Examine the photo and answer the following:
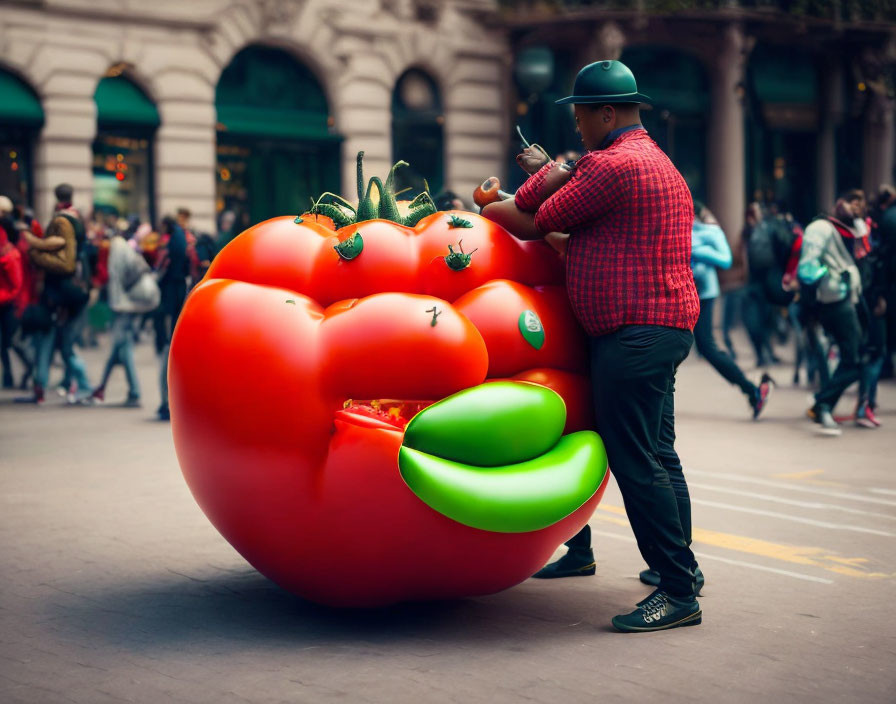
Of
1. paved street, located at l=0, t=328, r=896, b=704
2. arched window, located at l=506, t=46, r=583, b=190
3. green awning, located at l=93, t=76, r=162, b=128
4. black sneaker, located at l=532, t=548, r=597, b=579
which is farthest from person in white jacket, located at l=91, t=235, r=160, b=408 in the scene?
arched window, located at l=506, t=46, r=583, b=190

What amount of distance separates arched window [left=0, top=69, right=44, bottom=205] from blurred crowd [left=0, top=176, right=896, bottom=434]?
5.51 m

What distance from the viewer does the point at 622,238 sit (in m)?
5.00

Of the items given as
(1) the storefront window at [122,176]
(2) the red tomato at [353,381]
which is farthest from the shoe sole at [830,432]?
(1) the storefront window at [122,176]

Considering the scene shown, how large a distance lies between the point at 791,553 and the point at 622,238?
247cm

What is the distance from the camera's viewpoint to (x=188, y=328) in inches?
200

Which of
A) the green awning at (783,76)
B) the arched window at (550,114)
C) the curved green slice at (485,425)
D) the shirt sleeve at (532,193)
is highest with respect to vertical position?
the green awning at (783,76)

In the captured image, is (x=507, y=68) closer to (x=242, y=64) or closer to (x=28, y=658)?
(x=242, y=64)

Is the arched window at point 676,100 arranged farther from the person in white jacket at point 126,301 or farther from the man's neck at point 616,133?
the man's neck at point 616,133

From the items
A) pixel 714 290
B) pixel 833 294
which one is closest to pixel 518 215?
pixel 833 294

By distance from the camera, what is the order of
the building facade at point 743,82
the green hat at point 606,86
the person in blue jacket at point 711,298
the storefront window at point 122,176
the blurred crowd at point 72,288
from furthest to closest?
the building facade at point 743,82, the storefront window at point 122,176, the blurred crowd at point 72,288, the person in blue jacket at point 711,298, the green hat at point 606,86

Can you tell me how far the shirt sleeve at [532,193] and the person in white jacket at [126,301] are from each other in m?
8.30

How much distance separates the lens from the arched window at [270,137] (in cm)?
2345

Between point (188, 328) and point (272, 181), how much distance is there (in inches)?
784

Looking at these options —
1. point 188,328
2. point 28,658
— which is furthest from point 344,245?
point 28,658
